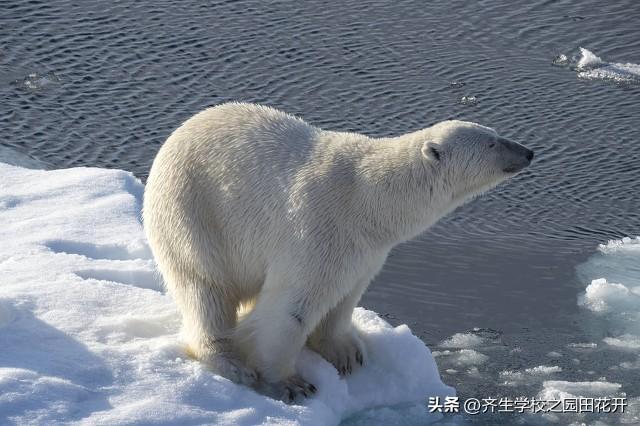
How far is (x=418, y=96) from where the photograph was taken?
35.6 feet

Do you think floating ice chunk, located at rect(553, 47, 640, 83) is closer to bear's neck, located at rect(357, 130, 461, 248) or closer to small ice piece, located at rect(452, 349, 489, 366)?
small ice piece, located at rect(452, 349, 489, 366)

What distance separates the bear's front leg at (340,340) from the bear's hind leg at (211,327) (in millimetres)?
519

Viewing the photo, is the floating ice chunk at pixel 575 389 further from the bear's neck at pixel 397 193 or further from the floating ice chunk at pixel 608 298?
the bear's neck at pixel 397 193

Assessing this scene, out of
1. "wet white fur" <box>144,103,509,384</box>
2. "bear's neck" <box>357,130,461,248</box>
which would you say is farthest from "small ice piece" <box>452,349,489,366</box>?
"bear's neck" <box>357,130,461,248</box>

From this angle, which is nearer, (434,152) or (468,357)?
(434,152)

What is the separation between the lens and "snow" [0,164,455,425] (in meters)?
5.27

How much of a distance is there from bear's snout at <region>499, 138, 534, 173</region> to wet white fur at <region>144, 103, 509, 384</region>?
5 cm

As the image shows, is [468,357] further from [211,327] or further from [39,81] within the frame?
[39,81]

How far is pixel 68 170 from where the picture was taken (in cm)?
871

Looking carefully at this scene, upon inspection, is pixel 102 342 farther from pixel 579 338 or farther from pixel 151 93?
pixel 151 93

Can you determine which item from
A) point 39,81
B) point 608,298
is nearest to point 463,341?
point 608,298

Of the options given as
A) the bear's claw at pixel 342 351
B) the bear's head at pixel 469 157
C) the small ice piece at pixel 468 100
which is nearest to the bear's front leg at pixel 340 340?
the bear's claw at pixel 342 351

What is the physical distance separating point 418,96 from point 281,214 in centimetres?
530

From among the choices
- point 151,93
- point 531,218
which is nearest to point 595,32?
point 531,218
